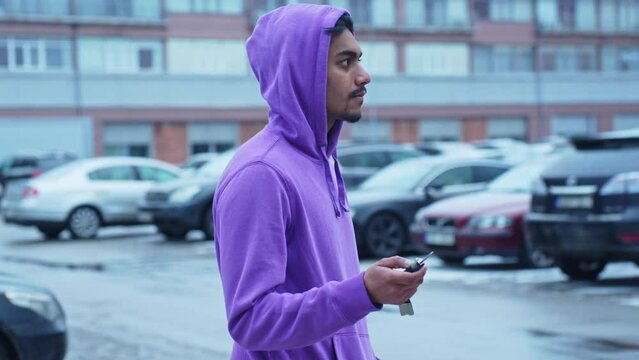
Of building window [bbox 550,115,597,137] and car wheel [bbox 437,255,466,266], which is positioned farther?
building window [bbox 550,115,597,137]

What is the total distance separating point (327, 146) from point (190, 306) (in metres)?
8.64

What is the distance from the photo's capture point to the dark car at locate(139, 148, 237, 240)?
63.2ft

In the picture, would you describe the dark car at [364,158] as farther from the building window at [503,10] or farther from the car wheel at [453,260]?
the building window at [503,10]

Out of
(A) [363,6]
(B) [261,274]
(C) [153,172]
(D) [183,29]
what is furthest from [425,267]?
(A) [363,6]

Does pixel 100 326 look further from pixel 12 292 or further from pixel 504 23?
pixel 504 23

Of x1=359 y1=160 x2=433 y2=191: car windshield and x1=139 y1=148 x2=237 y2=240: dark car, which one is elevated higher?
x1=359 y1=160 x2=433 y2=191: car windshield

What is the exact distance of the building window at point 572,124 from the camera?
212 feet

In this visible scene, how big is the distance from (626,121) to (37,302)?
63.7m

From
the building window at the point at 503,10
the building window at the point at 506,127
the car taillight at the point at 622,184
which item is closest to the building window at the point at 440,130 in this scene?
the building window at the point at 506,127

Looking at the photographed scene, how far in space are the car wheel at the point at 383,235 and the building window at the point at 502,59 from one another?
50.2 meters

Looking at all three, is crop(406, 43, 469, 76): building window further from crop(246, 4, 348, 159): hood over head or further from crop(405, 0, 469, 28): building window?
crop(246, 4, 348, 159): hood over head

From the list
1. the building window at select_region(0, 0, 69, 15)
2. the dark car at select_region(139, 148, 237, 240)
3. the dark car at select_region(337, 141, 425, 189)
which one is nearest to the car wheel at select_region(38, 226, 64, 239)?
the dark car at select_region(139, 148, 237, 240)

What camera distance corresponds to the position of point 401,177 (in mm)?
16578

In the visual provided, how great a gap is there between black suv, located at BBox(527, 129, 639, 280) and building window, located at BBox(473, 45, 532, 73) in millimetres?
53880
